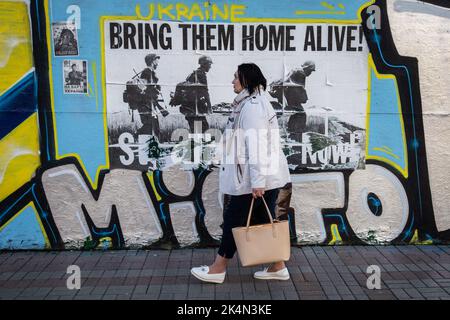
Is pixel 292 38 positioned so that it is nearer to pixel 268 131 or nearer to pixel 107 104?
pixel 268 131

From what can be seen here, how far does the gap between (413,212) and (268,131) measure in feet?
7.24

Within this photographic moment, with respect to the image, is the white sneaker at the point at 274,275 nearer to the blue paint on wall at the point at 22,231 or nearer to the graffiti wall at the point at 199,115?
the graffiti wall at the point at 199,115

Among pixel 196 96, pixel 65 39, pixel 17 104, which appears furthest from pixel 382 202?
pixel 17 104

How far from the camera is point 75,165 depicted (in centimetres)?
537

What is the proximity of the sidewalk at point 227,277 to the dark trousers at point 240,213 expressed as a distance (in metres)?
0.40

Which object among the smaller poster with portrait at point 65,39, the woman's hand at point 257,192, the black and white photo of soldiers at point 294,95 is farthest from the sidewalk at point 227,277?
the smaller poster with portrait at point 65,39

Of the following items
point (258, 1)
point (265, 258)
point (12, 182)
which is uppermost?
point (258, 1)

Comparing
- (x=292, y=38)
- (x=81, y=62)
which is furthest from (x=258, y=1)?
(x=81, y=62)

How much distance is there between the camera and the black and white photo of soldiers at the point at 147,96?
5.35m

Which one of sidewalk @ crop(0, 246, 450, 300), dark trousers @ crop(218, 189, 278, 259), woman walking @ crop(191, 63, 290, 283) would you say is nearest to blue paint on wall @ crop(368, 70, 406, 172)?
sidewalk @ crop(0, 246, 450, 300)

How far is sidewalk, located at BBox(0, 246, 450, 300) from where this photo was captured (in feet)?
14.5

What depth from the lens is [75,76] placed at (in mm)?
5309

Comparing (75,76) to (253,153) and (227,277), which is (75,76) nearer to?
(253,153)

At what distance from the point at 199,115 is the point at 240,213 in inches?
53.9
